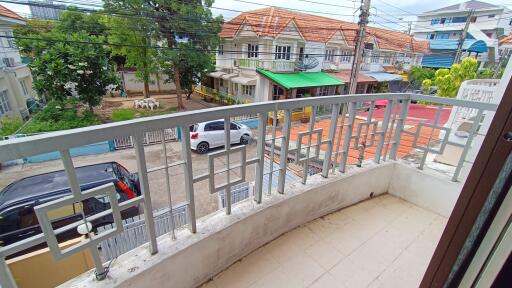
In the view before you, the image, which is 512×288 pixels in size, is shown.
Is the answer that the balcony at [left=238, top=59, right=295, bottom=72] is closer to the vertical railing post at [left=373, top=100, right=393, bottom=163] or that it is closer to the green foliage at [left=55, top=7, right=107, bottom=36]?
the green foliage at [left=55, top=7, right=107, bottom=36]

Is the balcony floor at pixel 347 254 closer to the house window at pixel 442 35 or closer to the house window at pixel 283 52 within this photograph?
the house window at pixel 283 52

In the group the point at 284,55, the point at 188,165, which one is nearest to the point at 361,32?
the point at 284,55

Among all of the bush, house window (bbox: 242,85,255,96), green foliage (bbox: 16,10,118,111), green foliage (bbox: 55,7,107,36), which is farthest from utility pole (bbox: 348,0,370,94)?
green foliage (bbox: 55,7,107,36)

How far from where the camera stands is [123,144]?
766cm

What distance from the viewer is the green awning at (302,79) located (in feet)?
35.2

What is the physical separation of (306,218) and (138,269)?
1.27 m

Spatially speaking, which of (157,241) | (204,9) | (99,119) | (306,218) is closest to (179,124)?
(157,241)

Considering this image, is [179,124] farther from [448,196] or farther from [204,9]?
[204,9]

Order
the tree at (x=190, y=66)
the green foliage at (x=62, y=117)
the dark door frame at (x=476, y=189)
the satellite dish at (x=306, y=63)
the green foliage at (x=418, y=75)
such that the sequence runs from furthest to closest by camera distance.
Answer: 1. the green foliage at (x=418, y=75)
2. the satellite dish at (x=306, y=63)
3. the tree at (x=190, y=66)
4. the green foliage at (x=62, y=117)
5. the dark door frame at (x=476, y=189)

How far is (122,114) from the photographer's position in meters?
10.8

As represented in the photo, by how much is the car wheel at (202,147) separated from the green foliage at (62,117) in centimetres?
509

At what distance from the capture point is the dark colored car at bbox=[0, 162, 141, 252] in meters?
2.75

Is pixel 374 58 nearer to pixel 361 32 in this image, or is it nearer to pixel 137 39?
pixel 361 32

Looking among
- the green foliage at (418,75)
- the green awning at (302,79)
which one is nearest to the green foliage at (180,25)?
the green awning at (302,79)
